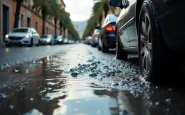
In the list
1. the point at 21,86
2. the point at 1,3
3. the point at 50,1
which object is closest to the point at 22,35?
the point at 1,3

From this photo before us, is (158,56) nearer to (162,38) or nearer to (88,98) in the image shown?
(162,38)

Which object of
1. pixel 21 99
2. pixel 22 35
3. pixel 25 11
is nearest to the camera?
pixel 21 99

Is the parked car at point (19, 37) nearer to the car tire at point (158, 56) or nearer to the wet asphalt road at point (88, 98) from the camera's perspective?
the wet asphalt road at point (88, 98)

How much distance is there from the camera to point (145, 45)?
117 inches

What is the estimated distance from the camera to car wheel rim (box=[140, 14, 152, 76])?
9.07 ft

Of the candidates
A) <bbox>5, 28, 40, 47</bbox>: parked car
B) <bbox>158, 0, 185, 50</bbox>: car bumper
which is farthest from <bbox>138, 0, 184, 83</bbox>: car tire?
<bbox>5, 28, 40, 47</bbox>: parked car

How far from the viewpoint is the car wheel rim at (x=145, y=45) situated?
9.07 feet

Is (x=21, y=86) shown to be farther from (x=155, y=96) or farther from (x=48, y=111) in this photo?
(x=155, y=96)

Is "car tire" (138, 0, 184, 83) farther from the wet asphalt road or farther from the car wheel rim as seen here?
the wet asphalt road

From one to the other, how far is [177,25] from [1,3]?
84.2ft

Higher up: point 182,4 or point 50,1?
point 50,1

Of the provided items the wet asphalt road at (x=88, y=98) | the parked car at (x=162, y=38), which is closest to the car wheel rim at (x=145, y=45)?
the parked car at (x=162, y=38)

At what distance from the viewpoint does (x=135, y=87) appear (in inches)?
100

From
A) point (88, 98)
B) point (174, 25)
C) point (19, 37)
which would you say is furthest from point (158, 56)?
point (19, 37)
